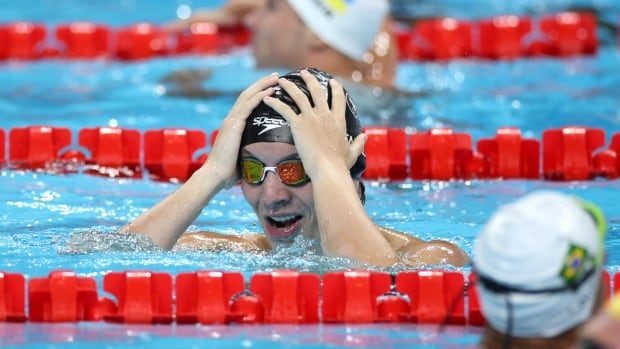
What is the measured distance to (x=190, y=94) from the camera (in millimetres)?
7055

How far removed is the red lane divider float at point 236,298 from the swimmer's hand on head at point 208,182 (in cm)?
26

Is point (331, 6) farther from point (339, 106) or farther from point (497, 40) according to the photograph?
point (339, 106)

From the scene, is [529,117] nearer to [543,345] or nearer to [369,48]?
[369,48]

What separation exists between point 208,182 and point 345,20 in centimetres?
298

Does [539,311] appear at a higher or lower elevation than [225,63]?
lower

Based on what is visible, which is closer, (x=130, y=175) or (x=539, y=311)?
(x=539, y=311)

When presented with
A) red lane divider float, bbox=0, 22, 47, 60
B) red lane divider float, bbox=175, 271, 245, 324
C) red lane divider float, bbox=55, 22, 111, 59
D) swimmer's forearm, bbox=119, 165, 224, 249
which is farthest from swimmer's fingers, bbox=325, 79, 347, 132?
red lane divider float, bbox=0, 22, 47, 60

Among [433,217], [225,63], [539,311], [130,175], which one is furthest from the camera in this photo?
[225,63]

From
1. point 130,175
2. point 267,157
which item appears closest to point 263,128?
point 267,157

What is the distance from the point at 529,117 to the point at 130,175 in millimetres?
2350

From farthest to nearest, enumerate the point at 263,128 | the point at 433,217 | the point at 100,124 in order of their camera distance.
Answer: the point at 100,124, the point at 433,217, the point at 263,128

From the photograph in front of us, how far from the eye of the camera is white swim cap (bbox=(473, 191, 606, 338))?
2.39 meters

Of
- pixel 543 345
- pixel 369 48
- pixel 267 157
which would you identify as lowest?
pixel 543 345

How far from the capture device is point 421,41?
27.5 ft
